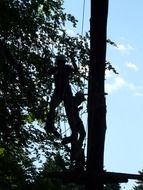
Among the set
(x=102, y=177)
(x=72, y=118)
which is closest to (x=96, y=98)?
(x=72, y=118)

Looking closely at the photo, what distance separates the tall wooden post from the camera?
279 inches

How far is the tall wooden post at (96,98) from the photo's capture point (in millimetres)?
7098

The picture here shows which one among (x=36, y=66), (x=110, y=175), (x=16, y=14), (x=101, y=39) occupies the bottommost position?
(x=110, y=175)

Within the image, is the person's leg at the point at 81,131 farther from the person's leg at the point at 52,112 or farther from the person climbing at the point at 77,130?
the person's leg at the point at 52,112

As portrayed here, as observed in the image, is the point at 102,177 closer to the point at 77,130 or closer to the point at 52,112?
the point at 77,130

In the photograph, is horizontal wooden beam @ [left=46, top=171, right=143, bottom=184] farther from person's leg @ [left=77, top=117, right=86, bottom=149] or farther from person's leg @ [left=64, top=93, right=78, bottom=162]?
person's leg @ [left=77, top=117, right=86, bottom=149]

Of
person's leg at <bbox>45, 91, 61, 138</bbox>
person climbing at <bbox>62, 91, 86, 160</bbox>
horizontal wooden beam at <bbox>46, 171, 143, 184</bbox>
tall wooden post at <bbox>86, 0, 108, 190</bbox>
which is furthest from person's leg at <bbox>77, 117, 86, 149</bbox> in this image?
horizontal wooden beam at <bbox>46, 171, 143, 184</bbox>

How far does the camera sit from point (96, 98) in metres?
7.57

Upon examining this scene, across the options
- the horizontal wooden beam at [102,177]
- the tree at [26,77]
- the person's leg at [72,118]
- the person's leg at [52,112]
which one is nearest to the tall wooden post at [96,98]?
the horizontal wooden beam at [102,177]

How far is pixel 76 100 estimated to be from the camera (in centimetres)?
821

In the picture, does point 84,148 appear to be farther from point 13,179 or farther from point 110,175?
point 13,179

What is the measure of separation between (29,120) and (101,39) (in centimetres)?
586

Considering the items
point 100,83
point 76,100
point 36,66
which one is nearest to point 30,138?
point 36,66

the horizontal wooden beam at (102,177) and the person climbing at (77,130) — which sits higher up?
the person climbing at (77,130)
